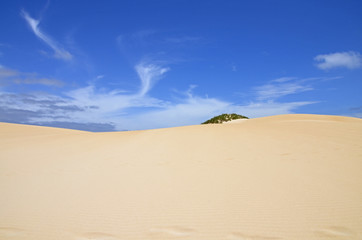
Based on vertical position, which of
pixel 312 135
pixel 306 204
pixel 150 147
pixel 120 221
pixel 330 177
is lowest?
pixel 120 221

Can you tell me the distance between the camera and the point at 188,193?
362 centimetres

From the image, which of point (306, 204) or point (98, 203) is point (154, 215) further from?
point (306, 204)

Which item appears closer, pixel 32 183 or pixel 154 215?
pixel 154 215

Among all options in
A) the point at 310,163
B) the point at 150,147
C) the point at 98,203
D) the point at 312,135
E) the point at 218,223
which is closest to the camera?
the point at 218,223

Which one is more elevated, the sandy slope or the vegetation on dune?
the vegetation on dune

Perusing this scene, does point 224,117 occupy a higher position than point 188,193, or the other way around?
point 224,117

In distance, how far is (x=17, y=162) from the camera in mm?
6312

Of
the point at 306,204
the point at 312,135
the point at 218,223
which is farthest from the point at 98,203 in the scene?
the point at 312,135

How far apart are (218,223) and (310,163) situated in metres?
3.52

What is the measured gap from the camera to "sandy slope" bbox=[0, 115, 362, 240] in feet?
8.41

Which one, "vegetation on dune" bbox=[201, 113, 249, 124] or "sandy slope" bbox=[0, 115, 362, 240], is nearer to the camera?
"sandy slope" bbox=[0, 115, 362, 240]

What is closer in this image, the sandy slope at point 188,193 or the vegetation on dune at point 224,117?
the sandy slope at point 188,193

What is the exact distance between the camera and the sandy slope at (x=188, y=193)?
2.56 m

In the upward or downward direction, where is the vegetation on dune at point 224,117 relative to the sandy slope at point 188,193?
upward
